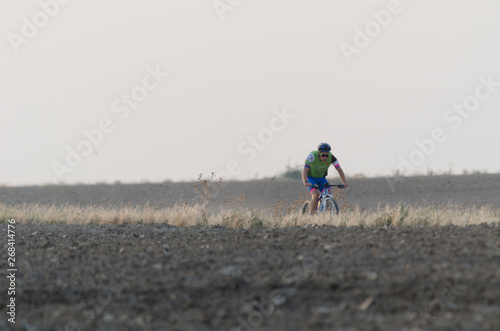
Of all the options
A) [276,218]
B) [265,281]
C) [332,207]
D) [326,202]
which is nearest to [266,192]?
[326,202]

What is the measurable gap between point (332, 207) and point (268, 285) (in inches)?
310

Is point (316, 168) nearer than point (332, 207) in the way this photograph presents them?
No

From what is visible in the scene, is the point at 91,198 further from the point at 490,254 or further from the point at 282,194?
the point at 490,254

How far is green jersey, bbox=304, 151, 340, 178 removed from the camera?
49.4 ft

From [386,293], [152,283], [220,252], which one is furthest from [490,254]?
[152,283]

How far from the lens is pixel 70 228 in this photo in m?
14.5

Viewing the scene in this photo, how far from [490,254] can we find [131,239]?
216 inches

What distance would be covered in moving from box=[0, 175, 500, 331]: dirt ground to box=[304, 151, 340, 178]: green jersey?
3.51 meters

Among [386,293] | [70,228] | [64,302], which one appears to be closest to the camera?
[386,293]

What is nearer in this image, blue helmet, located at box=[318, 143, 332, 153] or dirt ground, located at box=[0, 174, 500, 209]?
blue helmet, located at box=[318, 143, 332, 153]

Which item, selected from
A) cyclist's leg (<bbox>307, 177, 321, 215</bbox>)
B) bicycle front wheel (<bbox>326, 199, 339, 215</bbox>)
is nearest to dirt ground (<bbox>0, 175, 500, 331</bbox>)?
bicycle front wheel (<bbox>326, 199, 339, 215</bbox>)

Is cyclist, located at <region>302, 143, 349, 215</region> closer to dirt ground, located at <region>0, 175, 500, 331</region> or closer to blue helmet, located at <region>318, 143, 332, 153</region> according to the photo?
blue helmet, located at <region>318, 143, 332, 153</region>

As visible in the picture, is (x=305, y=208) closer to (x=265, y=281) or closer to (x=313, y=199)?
(x=313, y=199)

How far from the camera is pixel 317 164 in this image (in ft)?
49.6
